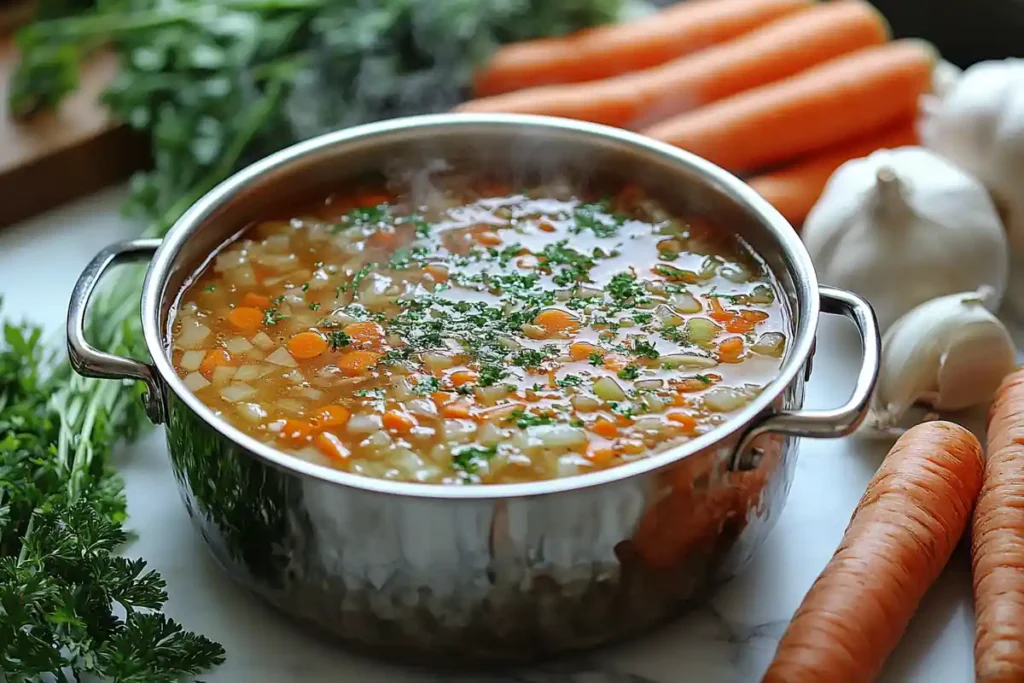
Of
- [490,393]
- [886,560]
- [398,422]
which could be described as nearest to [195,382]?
[398,422]

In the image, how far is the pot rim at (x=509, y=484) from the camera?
128 cm

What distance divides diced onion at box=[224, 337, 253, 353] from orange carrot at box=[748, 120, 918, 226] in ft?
3.56

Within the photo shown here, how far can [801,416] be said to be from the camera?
1.34m

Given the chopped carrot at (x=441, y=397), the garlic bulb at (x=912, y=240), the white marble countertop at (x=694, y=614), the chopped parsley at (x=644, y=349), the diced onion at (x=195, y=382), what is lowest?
the white marble countertop at (x=694, y=614)

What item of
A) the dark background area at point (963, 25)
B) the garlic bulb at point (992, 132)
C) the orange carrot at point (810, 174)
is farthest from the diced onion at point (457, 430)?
the dark background area at point (963, 25)

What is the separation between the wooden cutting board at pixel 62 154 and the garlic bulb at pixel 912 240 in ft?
4.83

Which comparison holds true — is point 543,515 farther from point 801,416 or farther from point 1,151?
point 1,151

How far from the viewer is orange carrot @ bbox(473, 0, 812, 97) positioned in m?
2.56

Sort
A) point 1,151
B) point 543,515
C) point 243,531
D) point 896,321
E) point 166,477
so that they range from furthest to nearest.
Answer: point 1,151 < point 896,321 < point 166,477 < point 243,531 < point 543,515

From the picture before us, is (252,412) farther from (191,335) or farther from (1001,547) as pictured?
(1001,547)

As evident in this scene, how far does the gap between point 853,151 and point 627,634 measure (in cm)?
135

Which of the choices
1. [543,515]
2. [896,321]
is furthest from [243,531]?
[896,321]

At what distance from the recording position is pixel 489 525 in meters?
1.29

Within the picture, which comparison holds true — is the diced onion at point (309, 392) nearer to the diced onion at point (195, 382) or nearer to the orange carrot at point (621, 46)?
the diced onion at point (195, 382)
